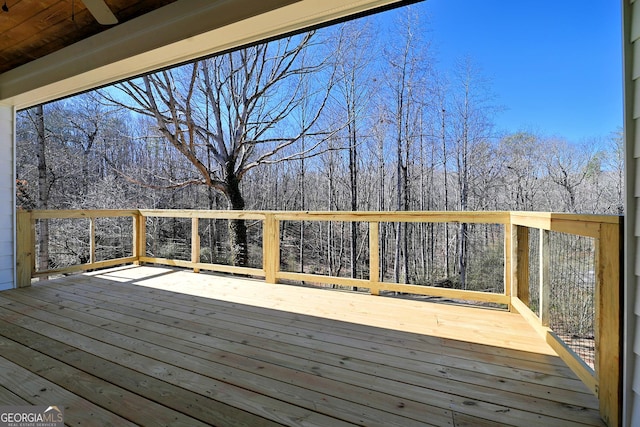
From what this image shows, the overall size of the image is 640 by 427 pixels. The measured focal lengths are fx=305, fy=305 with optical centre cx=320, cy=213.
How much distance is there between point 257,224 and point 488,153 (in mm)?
7378

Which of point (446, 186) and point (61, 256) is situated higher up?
point (446, 186)

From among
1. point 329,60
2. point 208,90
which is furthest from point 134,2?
point 329,60

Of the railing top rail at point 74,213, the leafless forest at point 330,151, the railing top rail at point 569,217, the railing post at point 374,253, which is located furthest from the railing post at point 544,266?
the leafless forest at point 330,151

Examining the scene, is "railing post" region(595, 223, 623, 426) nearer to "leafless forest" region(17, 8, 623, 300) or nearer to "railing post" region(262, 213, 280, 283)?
"railing post" region(262, 213, 280, 283)

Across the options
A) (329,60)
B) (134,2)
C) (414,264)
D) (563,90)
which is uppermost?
(329,60)

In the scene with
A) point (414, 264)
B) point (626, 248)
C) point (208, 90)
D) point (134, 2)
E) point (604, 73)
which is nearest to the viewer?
point (626, 248)

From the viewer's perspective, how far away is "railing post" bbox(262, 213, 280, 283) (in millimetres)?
3914

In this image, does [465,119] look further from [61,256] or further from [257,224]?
[61,256]

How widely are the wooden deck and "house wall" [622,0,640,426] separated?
30 cm

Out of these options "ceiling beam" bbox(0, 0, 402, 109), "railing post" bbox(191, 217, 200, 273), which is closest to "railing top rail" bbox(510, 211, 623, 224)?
"ceiling beam" bbox(0, 0, 402, 109)

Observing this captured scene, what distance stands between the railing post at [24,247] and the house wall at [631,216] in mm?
5455

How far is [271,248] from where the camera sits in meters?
3.96

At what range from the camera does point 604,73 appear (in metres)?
8.23

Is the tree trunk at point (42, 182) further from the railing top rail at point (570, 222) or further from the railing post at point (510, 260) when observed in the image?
the railing top rail at point (570, 222)
